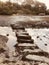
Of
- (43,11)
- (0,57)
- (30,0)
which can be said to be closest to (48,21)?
(43,11)

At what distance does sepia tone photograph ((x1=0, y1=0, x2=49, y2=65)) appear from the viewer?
2161 millimetres

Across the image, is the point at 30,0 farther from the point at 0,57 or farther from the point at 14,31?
the point at 0,57

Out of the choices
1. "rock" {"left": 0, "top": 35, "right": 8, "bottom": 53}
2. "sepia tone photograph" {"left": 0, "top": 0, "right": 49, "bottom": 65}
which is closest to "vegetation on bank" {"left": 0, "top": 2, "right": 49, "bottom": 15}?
"sepia tone photograph" {"left": 0, "top": 0, "right": 49, "bottom": 65}

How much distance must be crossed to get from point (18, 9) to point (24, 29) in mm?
283

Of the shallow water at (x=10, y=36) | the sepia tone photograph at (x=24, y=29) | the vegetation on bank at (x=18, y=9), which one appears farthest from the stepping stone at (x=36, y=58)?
the vegetation on bank at (x=18, y=9)

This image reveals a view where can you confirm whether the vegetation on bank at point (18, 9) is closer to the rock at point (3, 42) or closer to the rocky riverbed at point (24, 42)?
the rocky riverbed at point (24, 42)

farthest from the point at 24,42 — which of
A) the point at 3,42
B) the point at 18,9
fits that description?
the point at 18,9

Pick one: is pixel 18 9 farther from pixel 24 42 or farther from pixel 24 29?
pixel 24 42

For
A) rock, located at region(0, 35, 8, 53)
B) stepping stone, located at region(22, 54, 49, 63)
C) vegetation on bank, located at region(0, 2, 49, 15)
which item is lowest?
stepping stone, located at region(22, 54, 49, 63)

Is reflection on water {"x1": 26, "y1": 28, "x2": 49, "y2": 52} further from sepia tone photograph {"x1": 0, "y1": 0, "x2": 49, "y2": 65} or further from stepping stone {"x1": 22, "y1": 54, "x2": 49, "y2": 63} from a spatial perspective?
stepping stone {"x1": 22, "y1": 54, "x2": 49, "y2": 63}

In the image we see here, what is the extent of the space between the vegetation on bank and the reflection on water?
27 centimetres

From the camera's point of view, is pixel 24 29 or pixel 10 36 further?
pixel 24 29

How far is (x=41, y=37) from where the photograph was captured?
2799 millimetres

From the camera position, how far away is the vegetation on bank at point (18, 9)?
310 cm
